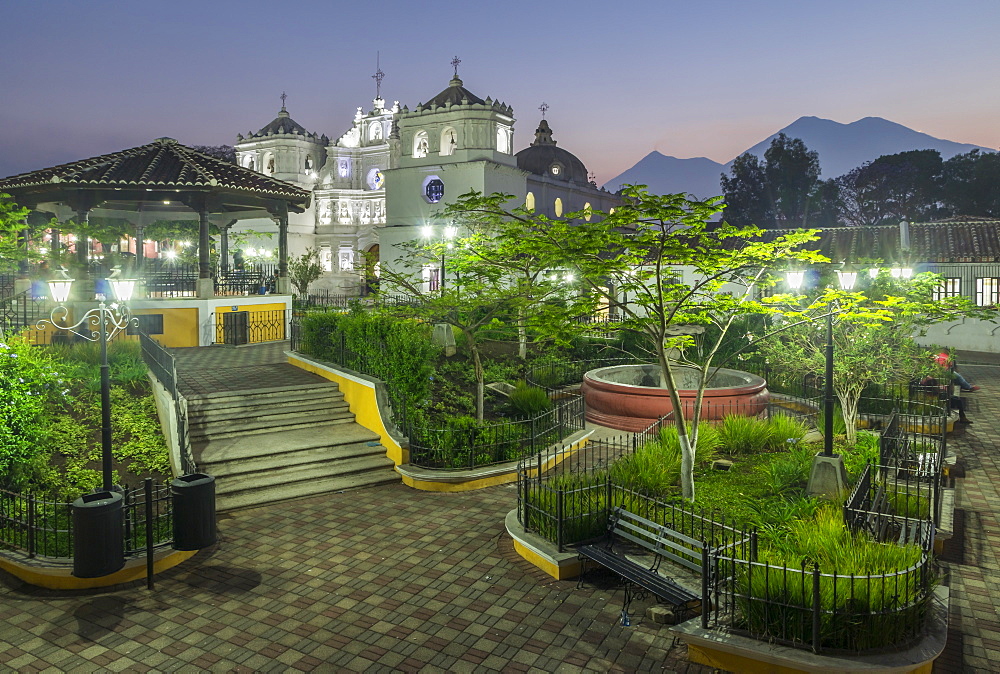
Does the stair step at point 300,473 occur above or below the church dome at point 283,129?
below

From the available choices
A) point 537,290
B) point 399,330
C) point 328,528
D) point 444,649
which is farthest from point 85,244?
point 444,649

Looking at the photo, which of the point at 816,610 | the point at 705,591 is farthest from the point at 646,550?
the point at 816,610

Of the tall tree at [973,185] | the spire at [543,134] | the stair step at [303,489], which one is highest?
the spire at [543,134]

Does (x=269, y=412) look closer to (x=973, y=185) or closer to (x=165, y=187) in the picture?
(x=165, y=187)

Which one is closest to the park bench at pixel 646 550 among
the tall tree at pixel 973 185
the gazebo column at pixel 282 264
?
the gazebo column at pixel 282 264

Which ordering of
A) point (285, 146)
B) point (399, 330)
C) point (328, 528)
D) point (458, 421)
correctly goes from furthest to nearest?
1. point (285, 146)
2. point (399, 330)
3. point (458, 421)
4. point (328, 528)

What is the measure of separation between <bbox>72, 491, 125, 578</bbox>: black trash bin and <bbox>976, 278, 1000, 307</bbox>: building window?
40.1m

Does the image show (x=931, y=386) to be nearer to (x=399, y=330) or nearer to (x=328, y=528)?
(x=399, y=330)

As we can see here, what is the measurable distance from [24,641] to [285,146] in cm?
5758

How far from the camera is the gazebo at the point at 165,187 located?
839 inches

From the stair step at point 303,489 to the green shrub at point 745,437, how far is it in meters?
7.00

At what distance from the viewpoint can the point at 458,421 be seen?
14828 millimetres

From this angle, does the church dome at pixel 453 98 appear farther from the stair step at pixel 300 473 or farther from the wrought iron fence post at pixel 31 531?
the wrought iron fence post at pixel 31 531

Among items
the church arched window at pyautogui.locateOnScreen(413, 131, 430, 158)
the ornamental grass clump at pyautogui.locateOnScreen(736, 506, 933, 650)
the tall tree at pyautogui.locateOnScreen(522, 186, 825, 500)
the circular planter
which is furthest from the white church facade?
the ornamental grass clump at pyautogui.locateOnScreen(736, 506, 933, 650)
